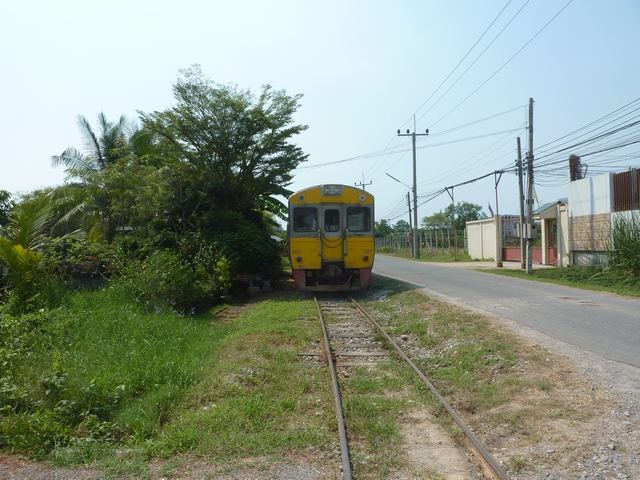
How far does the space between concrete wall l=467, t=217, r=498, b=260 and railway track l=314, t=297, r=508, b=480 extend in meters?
25.8

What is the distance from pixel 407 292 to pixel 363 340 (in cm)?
614

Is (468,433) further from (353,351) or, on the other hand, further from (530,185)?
(530,185)

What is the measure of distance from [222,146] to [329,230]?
19.1ft

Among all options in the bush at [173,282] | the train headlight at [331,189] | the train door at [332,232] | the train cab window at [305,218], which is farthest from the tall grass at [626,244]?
the bush at [173,282]

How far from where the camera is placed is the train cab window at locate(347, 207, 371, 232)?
56.9 ft

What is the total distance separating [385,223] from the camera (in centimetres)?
9656

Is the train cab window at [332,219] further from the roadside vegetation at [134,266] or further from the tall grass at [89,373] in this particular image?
the tall grass at [89,373]

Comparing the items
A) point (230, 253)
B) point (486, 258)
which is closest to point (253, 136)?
point (230, 253)

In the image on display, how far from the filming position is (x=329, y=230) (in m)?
17.2

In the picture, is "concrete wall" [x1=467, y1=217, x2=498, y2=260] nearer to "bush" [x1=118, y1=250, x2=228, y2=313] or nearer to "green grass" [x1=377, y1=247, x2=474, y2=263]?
"green grass" [x1=377, y1=247, x2=474, y2=263]

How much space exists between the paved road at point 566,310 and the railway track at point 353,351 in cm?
259

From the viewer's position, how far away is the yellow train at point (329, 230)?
17062 mm

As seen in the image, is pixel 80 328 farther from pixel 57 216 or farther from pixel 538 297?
pixel 57 216

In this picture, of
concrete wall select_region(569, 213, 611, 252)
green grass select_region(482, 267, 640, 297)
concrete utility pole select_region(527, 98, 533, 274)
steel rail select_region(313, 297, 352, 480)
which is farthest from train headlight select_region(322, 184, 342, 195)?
concrete utility pole select_region(527, 98, 533, 274)
